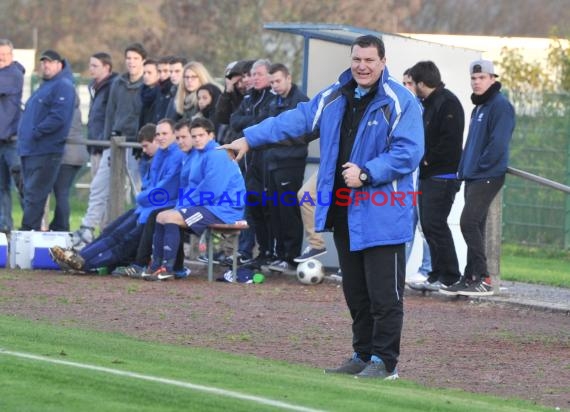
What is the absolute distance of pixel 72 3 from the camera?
49500mm

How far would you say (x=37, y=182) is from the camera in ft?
56.8

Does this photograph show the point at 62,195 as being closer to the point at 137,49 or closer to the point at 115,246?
the point at 137,49

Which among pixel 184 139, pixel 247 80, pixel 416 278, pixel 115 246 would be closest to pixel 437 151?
pixel 416 278

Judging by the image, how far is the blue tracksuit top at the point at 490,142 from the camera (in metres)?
13.3

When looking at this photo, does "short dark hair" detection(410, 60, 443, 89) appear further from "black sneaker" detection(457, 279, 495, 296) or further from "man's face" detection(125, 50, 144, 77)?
"man's face" detection(125, 50, 144, 77)

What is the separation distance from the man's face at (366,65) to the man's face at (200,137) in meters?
6.25

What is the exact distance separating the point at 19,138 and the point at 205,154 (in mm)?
3246

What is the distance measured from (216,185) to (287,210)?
961mm

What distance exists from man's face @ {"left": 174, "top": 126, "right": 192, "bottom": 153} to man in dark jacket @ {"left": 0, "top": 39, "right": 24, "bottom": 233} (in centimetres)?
394

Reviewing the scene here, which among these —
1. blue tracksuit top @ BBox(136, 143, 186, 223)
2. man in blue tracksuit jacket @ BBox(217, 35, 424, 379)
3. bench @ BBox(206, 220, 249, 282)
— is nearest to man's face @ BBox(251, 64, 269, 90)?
blue tracksuit top @ BBox(136, 143, 186, 223)

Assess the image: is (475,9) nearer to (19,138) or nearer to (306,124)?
(19,138)

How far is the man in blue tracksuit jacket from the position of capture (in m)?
8.73

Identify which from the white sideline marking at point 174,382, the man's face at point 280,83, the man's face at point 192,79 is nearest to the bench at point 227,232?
the man's face at point 280,83

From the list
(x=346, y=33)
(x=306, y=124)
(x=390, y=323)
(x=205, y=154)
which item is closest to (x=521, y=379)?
(x=390, y=323)
